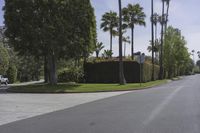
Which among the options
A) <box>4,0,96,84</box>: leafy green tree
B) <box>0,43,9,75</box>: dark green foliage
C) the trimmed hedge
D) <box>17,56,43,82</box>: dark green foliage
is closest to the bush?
the trimmed hedge

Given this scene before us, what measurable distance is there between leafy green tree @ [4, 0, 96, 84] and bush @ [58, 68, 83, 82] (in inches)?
526

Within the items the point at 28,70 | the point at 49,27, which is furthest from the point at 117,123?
the point at 28,70

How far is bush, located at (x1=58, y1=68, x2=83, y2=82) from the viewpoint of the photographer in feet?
191

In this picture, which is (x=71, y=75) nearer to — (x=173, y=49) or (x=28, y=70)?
(x=28, y=70)

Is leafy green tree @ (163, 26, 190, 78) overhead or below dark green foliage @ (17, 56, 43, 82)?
overhead

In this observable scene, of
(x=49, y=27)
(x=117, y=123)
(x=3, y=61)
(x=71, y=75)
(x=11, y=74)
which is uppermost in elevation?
(x=49, y=27)

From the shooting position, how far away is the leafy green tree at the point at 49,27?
4169 centimetres

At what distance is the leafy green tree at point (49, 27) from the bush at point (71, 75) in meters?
13.4

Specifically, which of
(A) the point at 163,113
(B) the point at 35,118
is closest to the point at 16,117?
(B) the point at 35,118

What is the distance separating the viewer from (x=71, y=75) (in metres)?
58.9

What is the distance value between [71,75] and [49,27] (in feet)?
58.9

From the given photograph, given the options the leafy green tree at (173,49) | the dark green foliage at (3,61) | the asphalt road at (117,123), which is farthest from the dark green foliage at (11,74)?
the asphalt road at (117,123)

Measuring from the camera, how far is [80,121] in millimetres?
15805

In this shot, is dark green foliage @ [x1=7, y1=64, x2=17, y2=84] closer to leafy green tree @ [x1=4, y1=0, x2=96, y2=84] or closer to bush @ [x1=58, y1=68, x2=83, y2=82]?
bush @ [x1=58, y1=68, x2=83, y2=82]
